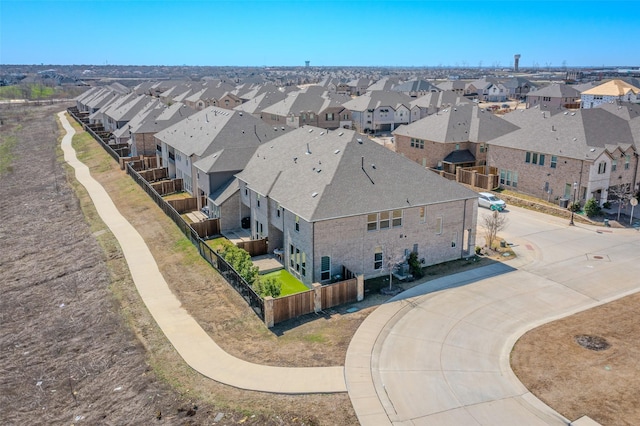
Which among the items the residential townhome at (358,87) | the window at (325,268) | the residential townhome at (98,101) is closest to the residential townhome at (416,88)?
the residential townhome at (358,87)

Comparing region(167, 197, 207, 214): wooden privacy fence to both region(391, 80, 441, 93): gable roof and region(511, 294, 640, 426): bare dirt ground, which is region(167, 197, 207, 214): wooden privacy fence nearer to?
region(511, 294, 640, 426): bare dirt ground

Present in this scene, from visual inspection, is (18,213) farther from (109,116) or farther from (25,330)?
(109,116)

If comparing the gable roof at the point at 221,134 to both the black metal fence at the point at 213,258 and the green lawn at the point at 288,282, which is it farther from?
the green lawn at the point at 288,282

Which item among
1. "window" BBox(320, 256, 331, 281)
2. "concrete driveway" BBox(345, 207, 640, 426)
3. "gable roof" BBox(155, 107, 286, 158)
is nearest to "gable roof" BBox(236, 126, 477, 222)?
"window" BBox(320, 256, 331, 281)

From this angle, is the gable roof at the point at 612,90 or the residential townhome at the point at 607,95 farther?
the gable roof at the point at 612,90

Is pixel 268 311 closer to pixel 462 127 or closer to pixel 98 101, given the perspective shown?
pixel 462 127

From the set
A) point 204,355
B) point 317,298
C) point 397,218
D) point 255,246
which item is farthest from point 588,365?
point 255,246
